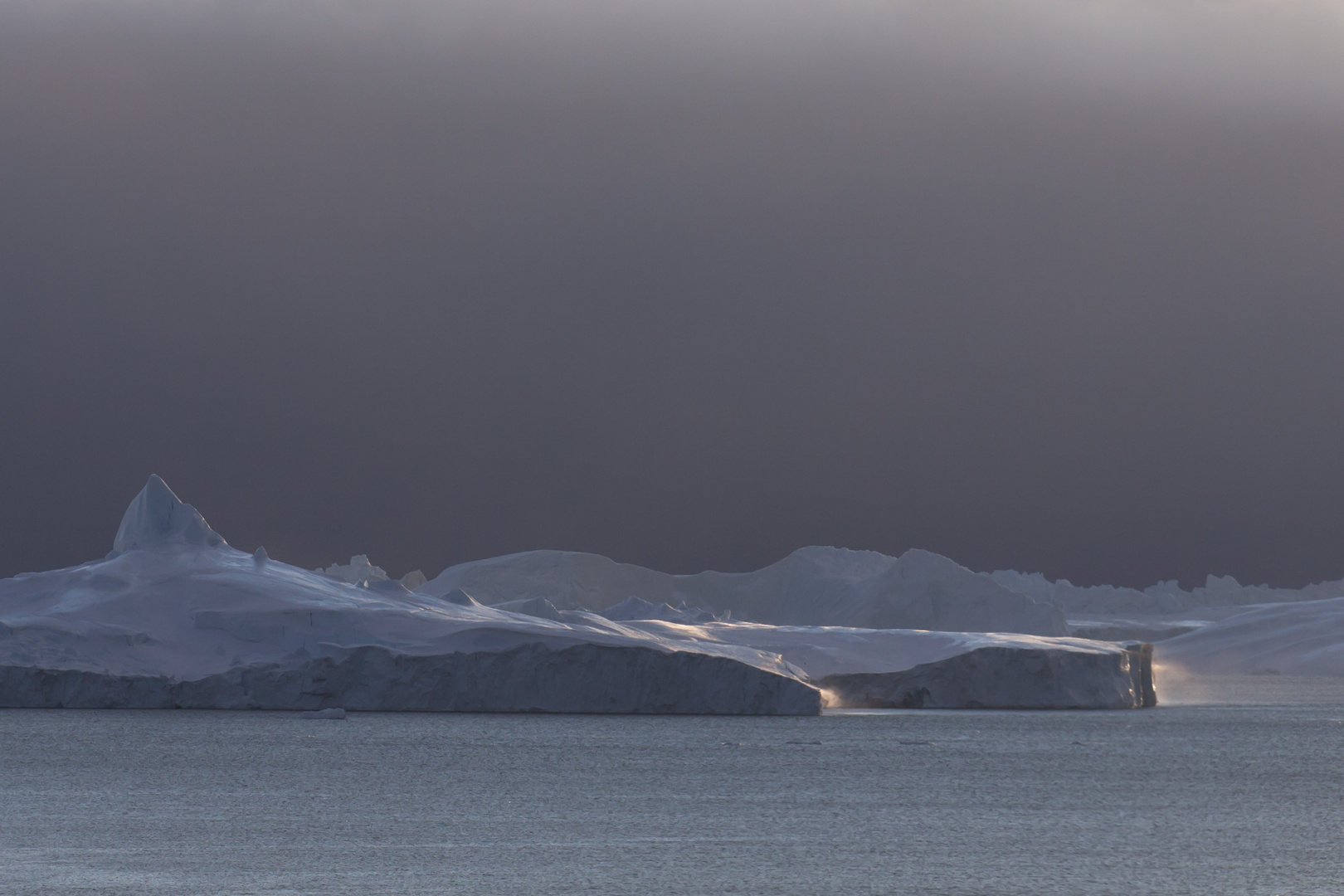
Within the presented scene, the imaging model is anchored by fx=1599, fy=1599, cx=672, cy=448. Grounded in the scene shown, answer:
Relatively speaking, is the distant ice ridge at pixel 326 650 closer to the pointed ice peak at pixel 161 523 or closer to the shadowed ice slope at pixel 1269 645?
the pointed ice peak at pixel 161 523

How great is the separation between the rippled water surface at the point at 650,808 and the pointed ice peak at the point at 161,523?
17.8 ft

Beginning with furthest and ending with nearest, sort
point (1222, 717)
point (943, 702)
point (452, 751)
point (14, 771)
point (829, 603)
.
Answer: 1. point (829, 603)
2. point (1222, 717)
3. point (943, 702)
4. point (452, 751)
5. point (14, 771)

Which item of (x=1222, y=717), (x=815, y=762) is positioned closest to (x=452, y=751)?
(x=815, y=762)

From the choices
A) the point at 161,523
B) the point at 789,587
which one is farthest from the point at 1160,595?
the point at 161,523

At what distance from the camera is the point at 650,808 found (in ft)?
86.0

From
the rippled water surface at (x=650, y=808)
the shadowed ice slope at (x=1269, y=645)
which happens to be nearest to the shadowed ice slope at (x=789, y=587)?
the rippled water surface at (x=650, y=808)

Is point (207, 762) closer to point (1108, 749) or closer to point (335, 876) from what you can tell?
point (335, 876)

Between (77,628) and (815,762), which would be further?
(77,628)

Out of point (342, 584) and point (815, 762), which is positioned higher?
point (342, 584)

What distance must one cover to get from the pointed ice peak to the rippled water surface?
17.8ft

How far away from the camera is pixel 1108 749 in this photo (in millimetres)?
42000

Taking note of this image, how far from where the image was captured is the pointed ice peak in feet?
158

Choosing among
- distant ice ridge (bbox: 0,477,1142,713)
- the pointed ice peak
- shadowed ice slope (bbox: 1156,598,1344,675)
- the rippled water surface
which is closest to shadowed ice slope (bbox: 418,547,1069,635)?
distant ice ridge (bbox: 0,477,1142,713)

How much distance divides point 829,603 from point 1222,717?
2799 cm
